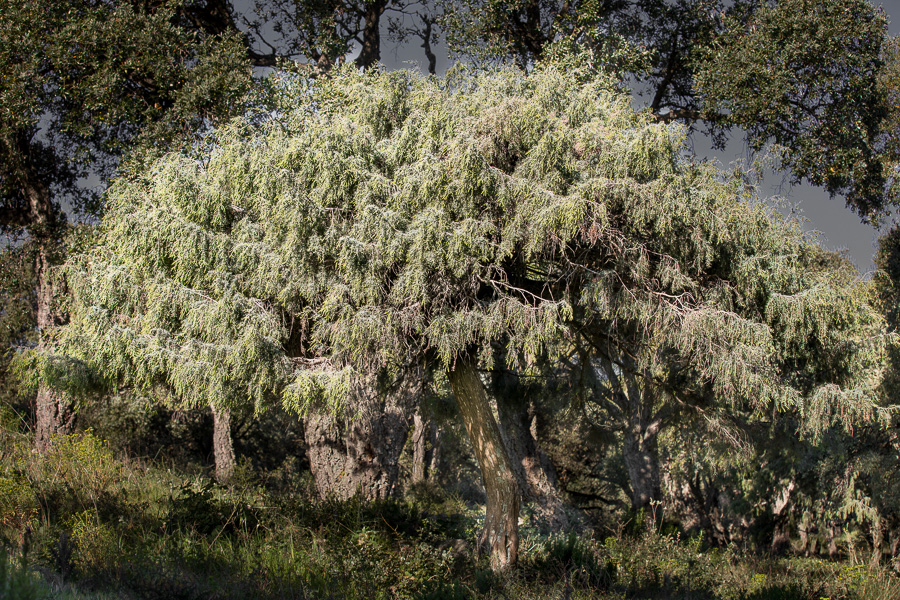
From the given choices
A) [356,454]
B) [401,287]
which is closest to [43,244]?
[356,454]

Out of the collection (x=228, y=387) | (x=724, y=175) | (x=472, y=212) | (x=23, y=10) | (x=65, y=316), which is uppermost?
(x=23, y=10)

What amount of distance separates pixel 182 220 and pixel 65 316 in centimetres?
720

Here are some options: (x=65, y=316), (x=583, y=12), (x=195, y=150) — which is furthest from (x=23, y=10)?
(x=583, y=12)

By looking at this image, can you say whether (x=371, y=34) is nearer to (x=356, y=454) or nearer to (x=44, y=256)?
(x=44, y=256)

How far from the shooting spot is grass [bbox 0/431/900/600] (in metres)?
5.68

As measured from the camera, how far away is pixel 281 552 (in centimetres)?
697

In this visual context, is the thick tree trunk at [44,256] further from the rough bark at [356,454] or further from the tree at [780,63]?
the tree at [780,63]

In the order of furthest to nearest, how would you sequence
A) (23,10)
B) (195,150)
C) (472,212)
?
(23,10)
(195,150)
(472,212)

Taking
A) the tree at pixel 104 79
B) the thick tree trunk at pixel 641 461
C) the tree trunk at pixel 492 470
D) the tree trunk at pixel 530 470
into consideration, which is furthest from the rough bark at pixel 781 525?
the tree at pixel 104 79

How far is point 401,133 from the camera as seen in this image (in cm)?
786

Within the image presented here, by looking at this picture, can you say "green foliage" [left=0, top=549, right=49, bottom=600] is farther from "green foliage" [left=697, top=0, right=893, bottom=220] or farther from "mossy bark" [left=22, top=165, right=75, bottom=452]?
"green foliage" [left=697, top=0, right=893, bottom=220]

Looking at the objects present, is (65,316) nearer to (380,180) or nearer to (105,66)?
(105,66)

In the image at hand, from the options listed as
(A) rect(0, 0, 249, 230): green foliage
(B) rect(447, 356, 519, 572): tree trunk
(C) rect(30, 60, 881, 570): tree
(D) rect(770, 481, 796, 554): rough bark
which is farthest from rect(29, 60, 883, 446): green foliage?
(D) rect(770, 481, 796, 554): rough bark

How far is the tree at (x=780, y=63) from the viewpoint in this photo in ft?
37.2
